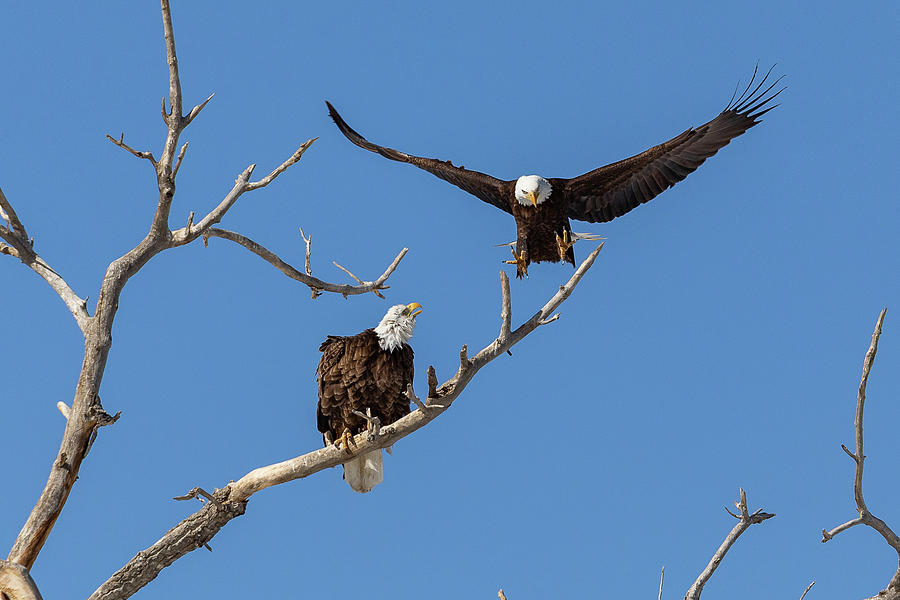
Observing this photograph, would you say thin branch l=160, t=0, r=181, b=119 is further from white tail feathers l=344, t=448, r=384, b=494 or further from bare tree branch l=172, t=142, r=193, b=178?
white tail feathers l=344, t=448, r=384, b=494

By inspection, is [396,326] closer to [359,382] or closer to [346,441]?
[359,382]

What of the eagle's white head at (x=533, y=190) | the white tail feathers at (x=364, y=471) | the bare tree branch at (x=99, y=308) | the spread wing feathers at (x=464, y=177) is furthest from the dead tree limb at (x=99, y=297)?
the spread wing feathers at (x=464, y=177)

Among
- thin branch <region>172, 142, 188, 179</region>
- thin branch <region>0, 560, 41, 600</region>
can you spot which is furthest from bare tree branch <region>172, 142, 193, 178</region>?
thin branch <region>0, 560, 41, 600</region>

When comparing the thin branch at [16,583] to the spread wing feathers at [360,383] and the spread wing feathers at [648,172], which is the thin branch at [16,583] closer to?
the spread wing feathers at [360,383]

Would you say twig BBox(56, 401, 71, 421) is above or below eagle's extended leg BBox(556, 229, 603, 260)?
below

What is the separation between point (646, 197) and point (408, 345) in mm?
2841

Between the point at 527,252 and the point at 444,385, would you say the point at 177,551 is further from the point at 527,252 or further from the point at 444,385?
the point at 527,252

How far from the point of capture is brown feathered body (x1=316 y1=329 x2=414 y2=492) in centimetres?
594

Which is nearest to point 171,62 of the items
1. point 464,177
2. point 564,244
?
point 564,244

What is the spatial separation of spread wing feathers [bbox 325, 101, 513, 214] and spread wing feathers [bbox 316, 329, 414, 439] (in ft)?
8.77

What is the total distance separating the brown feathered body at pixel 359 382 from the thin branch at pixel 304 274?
27 centimetres

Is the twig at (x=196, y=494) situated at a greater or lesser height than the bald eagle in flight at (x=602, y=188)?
lesser

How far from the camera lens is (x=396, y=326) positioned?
6098mm

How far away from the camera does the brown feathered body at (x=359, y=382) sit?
19.5 feet
